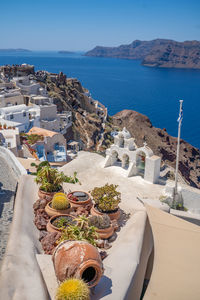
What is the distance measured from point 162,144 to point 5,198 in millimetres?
58503

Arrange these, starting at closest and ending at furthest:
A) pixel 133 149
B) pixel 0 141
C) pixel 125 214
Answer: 1. pixel 125 214
2. pixel 133 149
3. pixel 0 141

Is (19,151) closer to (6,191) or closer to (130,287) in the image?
(6,191)

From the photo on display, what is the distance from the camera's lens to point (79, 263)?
571cm

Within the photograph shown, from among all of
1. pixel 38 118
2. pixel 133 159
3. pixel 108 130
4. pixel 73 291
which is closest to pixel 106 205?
pixel 73 291

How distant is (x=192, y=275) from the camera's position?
906cm

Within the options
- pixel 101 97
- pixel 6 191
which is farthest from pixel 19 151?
pixel 101 97

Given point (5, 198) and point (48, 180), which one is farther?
point (5, 198)

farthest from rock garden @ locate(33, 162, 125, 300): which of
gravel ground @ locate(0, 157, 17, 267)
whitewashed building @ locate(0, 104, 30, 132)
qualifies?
whitewashed building @ locate(0, 104, 30, 132)

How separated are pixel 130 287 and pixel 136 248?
1318 mm

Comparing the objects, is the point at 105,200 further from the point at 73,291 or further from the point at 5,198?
the point at 73,291

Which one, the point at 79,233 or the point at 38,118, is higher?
the point at 79,233

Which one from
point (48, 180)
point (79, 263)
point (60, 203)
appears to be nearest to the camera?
point (79, 263)

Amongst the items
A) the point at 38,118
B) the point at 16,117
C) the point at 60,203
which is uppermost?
the point at 60,203

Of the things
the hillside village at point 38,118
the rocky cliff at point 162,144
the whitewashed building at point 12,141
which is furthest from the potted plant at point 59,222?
the rocky cliff at point 162,144
